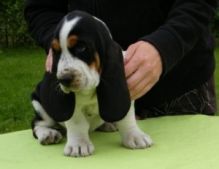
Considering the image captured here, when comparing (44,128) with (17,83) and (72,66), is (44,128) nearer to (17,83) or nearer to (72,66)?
(72,66)

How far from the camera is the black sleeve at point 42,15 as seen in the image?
8.98 feet

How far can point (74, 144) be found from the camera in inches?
91.4

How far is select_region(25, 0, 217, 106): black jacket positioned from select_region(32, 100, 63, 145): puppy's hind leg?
0.27m

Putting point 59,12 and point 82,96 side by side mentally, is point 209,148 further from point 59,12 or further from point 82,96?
point 59,12

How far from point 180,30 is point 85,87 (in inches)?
23.8

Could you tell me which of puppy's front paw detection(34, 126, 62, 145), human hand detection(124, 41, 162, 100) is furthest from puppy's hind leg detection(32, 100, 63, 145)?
human hand detection(124, 41, 162, 100)

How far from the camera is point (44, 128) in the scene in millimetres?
2586

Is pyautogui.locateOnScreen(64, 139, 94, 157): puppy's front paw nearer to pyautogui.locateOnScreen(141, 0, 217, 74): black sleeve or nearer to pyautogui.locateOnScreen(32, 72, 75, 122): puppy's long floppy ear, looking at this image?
pyautogui.locateOnScreen(32, 72, 75, 122): puppy's long floppy ear

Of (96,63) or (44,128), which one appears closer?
(96,63)

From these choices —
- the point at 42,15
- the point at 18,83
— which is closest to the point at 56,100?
the point at 42,15

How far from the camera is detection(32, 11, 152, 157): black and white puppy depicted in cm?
205

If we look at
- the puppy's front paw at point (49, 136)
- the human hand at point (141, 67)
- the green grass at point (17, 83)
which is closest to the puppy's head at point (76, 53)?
the human hand at point (141, 67)

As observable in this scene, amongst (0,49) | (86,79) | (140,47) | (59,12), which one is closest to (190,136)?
(140,47)

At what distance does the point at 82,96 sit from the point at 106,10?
24.1 inches
